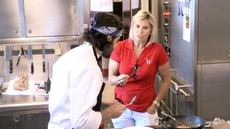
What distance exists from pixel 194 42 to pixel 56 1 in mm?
1186

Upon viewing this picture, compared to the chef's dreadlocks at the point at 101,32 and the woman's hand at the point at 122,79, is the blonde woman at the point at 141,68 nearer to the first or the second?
the woman's hand at the point at 122,79

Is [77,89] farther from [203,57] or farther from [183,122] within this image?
[203,57]

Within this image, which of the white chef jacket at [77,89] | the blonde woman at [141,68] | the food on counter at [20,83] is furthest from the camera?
the food on counter at [20,83]

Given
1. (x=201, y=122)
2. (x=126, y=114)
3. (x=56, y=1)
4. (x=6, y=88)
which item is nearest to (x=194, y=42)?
(x=126, y=114)

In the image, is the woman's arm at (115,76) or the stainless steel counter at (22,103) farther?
the stainless steel counter at (22,103)

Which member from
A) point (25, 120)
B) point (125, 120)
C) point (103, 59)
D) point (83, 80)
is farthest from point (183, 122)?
point (25, 120)

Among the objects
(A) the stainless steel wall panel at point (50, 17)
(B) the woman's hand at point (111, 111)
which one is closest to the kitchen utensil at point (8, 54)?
(A) the stainless steel wall panel at point (50, 17)

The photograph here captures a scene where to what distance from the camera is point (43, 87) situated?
3.20m

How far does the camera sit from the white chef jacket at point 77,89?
1.74 m

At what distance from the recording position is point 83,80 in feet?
5.73

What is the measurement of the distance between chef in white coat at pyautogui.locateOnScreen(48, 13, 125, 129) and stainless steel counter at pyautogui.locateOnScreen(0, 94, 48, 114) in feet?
3.00

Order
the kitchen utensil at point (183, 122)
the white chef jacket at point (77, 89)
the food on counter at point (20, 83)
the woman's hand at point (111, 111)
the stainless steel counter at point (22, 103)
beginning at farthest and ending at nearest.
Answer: the food on counter at point (20, 83) < the stainless steel counter at point (22, 103) < the woman's hand at point (111, 111) < the kitchen utensil at point (183, 122) < the white chef jacket at point (77, 89)

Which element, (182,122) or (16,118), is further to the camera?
(16,118)

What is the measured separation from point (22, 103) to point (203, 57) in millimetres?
1439
